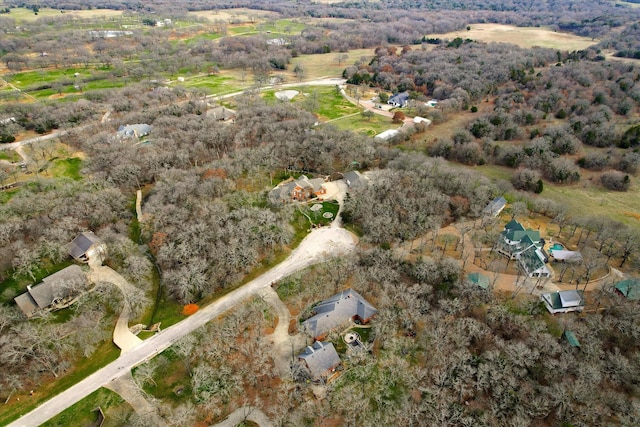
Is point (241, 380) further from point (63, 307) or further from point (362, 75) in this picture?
point (362, 75)

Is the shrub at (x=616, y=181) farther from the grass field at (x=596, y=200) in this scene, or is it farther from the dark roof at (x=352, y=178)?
the dark roof at (x=352, y=178)

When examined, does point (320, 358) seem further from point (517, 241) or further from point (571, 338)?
point (517, 241)

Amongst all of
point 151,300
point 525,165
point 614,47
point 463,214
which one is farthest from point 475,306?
point 614,47

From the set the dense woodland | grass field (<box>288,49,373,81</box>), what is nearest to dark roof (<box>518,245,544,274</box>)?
the dense woodland

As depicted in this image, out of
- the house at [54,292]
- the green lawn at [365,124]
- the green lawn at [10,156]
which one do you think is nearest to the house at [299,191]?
the house at [54,292]

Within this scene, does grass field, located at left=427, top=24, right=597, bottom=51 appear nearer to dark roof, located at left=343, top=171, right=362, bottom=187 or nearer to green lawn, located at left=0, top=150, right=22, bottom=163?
dark roof, located at left=343, top=171, right=362, bottom=187
